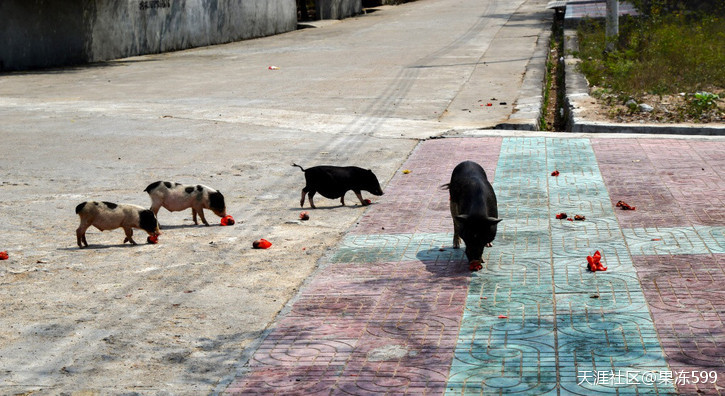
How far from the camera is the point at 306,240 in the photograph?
9461 mm

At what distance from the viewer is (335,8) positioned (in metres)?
43.8

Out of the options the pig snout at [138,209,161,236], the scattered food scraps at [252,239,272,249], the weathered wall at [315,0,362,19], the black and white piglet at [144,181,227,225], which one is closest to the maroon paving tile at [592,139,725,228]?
the scattered food scraps at [252,239,272,249]

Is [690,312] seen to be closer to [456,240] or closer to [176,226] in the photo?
[456,240]

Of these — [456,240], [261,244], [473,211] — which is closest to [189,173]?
[261,244]

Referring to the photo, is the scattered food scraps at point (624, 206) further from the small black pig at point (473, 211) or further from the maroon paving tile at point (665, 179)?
the small black pig at point (473, 211)

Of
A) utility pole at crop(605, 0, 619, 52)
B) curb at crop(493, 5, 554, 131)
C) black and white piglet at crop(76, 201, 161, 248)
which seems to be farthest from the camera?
utility pole at crop(605, 0, 619, 52)

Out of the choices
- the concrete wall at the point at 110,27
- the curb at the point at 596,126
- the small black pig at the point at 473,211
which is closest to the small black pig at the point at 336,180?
the small black pig at the point at 473,211

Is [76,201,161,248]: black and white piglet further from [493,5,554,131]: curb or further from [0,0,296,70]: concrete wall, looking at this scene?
[0,0,296,70]: concrete wall

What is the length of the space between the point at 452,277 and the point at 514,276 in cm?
52

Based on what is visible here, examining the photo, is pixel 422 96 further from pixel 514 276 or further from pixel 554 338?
pixel 554 338

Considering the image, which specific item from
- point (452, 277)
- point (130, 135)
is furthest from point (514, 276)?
point (130, 135)

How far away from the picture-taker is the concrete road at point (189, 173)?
6.60m

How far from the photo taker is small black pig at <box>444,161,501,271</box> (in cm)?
794

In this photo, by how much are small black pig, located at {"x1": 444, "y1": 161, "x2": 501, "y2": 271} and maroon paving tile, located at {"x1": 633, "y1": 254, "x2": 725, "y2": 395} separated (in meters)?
1.32
